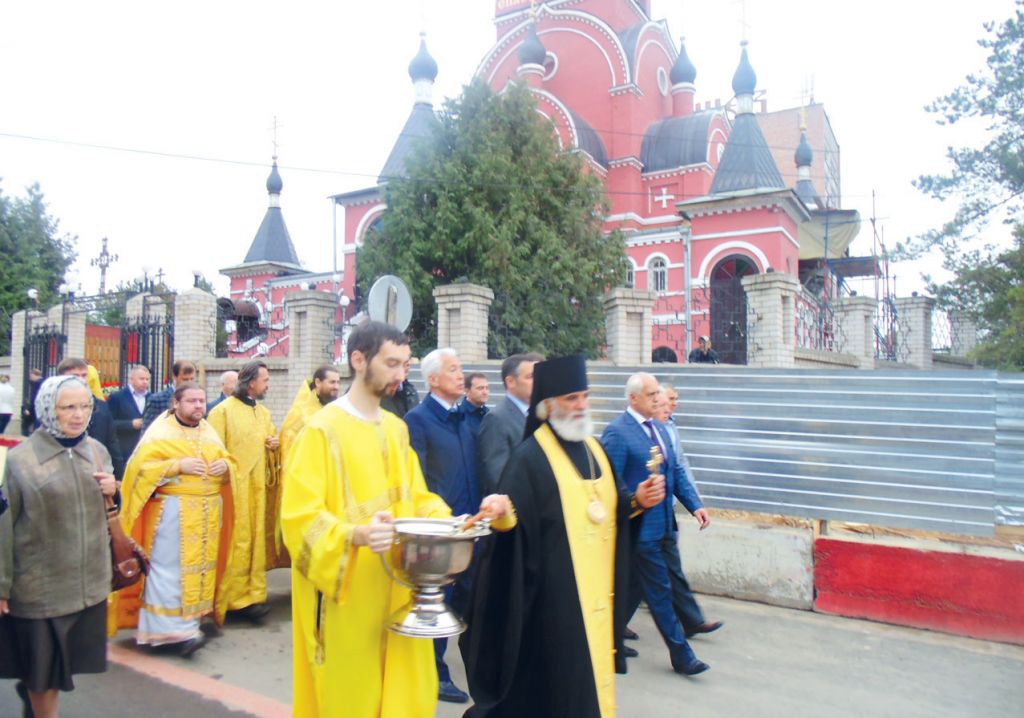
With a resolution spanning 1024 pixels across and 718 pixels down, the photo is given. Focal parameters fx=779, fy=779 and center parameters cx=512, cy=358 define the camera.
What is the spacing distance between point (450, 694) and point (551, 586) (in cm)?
168

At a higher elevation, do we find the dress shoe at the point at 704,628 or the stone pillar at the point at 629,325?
the stone pillar at the point at 629,325

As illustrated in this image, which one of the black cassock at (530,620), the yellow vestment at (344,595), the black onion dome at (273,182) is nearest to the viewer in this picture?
the yellow vestment at (344,595)

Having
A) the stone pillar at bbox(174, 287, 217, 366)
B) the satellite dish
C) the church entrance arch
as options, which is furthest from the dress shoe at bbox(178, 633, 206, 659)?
the church entrance arch

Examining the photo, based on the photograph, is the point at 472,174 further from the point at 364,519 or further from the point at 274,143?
the point at 274,143

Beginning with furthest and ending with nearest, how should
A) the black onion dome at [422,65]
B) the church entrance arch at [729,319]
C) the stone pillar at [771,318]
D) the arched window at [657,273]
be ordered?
the black onion dome at [422,65] → the arched window at [657,273] → the church entrance arch at [729,319] → the stone pillar at [771,318]

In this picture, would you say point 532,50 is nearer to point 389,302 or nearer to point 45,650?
point 389,302

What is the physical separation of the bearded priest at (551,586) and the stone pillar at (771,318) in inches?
351

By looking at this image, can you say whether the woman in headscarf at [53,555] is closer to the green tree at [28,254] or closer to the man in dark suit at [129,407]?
the man in dark suit at [129,407]

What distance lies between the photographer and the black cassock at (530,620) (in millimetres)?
3035

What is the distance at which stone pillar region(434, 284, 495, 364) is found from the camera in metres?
10.7

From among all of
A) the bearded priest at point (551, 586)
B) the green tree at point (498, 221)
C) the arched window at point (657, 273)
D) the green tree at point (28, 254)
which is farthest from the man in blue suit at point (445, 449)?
the green tree at point (28, 254)

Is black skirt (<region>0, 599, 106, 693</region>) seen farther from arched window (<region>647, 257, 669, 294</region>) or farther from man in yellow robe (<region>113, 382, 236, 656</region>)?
arched window (<region>647, 257, 669, 294</region>)

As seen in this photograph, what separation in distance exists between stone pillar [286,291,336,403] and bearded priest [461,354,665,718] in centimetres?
913

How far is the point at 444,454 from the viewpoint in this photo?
4473 millimetres
